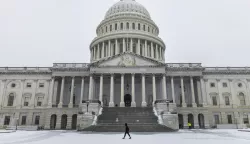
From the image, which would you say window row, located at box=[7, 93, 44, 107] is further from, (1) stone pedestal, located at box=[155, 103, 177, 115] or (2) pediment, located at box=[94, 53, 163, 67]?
(1) stone pedestal, located at box=[155, 103, 177, 115]

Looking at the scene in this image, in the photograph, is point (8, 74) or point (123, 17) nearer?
point (8, 74)

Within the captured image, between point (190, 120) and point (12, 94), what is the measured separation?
145 ft

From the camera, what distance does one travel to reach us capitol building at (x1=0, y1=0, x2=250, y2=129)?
47344 mm

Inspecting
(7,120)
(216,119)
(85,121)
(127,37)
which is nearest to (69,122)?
(85,121)

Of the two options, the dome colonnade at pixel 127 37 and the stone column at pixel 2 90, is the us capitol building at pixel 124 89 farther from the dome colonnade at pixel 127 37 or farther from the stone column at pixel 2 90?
the dome colonnade at pixel 127 37

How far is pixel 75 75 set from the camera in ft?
168

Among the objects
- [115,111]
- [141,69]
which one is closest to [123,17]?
[141,69]

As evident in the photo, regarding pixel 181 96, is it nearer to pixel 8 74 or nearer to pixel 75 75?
pixel 75 75

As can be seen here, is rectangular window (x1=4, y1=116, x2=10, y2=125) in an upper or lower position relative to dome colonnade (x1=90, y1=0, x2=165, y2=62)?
lower

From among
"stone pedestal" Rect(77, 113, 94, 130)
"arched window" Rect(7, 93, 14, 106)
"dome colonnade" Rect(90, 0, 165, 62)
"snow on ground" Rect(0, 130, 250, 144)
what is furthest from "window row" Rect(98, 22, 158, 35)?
"snow on ground" Rect(0, 130, 250, 144)

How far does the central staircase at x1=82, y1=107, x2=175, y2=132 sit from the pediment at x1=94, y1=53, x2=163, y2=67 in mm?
10937

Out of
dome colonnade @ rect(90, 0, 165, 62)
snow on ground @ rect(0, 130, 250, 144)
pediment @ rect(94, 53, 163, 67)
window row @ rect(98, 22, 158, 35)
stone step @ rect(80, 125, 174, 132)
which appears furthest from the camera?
window row @ rect(98, 22, 158, 35)

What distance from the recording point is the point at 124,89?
52.6 metres

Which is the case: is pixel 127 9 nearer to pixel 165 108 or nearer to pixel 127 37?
pixel 127 37
